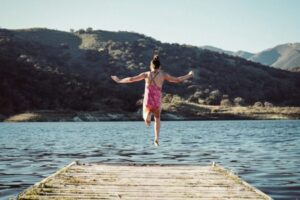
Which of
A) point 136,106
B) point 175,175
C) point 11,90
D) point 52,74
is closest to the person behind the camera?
point 175,175

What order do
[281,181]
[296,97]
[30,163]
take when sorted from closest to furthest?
[281,181]
[30,163]
[296,97]

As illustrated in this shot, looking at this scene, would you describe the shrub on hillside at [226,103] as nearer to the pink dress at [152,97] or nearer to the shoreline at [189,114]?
the shoreline at [189,114]

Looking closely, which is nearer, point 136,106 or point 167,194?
point 167,194

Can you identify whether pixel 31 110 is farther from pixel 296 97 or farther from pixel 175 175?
pixel 175 175

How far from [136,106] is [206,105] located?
30.0 meters

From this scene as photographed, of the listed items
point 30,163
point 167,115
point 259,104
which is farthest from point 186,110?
point 30,163

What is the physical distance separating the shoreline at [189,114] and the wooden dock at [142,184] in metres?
132

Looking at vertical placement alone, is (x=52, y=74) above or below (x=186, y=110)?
above

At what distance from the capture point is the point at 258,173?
75.8 feet

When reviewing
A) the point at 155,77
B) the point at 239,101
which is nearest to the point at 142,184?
the point at 155,77

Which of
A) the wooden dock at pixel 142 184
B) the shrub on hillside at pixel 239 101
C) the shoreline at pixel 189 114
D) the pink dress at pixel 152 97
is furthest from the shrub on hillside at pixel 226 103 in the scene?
the pink dress at pixel 152 97

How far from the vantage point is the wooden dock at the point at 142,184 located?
38.9 ft

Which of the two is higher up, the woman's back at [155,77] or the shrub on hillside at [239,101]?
the shrub on hillside at [239,101]

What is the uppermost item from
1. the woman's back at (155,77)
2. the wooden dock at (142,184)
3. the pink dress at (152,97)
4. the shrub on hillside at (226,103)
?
the shrub on hillside at (226,103)
